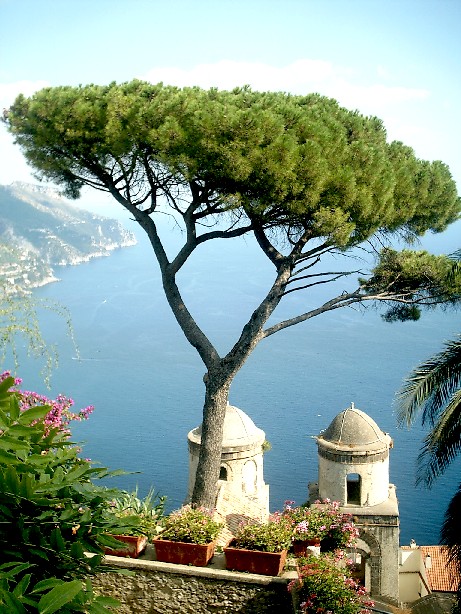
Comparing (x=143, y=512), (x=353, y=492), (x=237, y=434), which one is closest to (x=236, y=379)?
(x=353, y=492)

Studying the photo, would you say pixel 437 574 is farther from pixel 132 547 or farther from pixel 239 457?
pixel 132 547

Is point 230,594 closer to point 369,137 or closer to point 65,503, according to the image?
point 65,503

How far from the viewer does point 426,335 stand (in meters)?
49.2

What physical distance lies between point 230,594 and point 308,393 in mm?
33989

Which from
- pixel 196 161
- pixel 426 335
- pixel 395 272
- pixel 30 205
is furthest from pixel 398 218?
pixel 30 205

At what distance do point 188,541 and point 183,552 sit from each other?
0.33 feet

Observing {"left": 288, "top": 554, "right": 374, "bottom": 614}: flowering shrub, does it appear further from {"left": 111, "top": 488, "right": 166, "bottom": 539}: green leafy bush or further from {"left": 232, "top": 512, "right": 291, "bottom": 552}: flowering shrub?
{"left": 111, "top": 488, "right": 166, "bottom": 539}: green leafy bush

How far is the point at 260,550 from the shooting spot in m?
5.70

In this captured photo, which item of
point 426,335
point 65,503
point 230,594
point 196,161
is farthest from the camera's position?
point 426,335

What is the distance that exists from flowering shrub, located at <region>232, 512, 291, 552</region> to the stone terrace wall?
0.23 m

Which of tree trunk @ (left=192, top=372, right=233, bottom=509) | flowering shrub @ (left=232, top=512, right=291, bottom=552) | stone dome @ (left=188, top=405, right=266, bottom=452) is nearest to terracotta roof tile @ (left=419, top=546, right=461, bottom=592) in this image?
stone dome @ (left=188, top=405, right=266, bottom=452)

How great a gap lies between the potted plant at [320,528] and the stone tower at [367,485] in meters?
5.66

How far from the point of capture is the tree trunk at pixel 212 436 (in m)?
7.95

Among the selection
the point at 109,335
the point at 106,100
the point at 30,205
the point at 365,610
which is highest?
the point at 30,205
